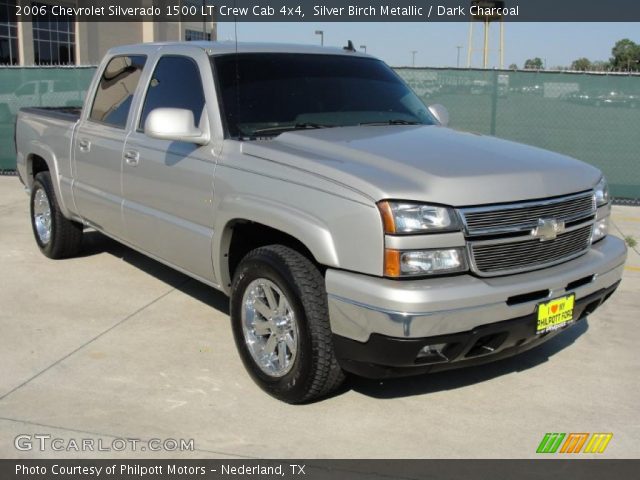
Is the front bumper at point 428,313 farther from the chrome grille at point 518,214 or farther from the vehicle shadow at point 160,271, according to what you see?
the vehicle shadow at point 160,271

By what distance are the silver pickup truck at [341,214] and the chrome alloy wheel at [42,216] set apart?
169cm

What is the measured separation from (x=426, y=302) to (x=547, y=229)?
0.86 metres

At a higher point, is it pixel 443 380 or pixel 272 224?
pixel 272 224

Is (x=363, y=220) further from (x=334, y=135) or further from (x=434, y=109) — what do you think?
(x=434, y=109)

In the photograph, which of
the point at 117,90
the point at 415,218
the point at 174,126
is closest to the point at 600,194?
the point at 415,218

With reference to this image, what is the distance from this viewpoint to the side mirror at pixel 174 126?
4.31 metres

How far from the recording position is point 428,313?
3.29 meters

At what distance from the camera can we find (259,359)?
415cm

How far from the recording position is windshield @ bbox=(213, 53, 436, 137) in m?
4.51

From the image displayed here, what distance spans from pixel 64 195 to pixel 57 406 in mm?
2922

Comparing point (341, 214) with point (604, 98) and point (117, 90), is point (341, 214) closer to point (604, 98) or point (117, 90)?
point (117, 90)

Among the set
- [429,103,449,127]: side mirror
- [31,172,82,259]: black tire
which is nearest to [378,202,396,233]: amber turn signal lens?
[429,103,449,127]: side mirror

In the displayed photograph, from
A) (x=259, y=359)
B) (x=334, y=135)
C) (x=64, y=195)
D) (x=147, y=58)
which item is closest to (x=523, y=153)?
(x=334, y=135)

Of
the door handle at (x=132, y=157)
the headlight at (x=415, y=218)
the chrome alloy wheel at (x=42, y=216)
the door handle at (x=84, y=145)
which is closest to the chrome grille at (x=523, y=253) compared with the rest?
the headlight at (x=415, y=218)
